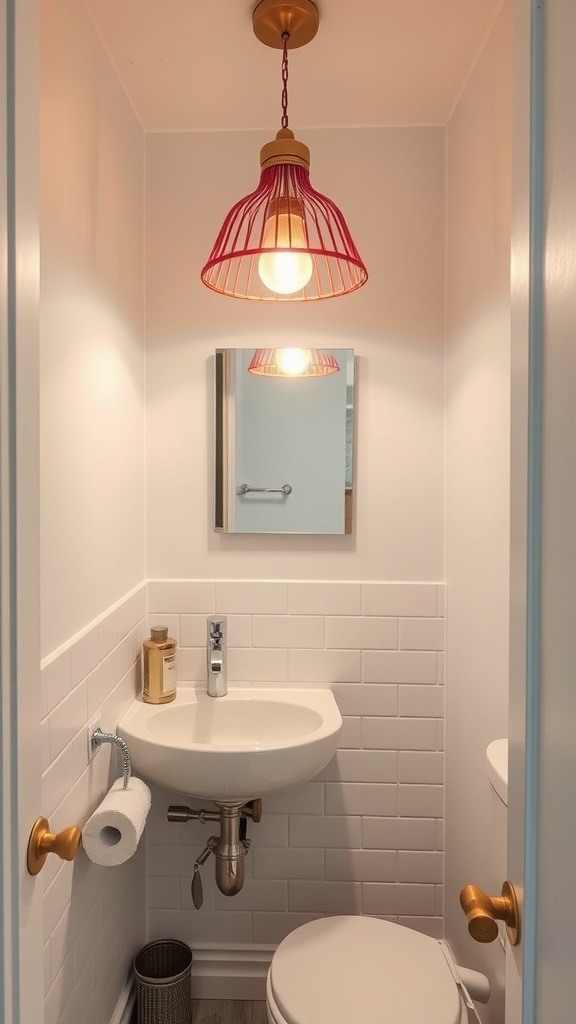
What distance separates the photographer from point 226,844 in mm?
1643

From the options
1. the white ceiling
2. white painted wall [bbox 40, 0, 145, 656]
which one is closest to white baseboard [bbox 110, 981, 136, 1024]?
white painted wall [bbox 40, 0, 145, 656]

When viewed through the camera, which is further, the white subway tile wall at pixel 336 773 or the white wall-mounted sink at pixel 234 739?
the white subway tile wall at pixel 336 773

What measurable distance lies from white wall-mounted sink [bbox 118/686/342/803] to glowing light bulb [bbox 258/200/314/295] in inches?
39.3

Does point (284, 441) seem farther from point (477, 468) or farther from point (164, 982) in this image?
point (164, 982)

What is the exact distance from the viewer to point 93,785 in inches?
52.2

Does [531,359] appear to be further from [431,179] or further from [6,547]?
[431,179]

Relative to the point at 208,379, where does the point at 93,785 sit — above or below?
below

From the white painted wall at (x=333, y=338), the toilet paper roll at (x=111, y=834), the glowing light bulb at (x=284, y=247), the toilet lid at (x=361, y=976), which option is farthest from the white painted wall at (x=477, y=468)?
the toilet paper roll at (x=111, y=834)

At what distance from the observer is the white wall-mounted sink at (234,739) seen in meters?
1.41

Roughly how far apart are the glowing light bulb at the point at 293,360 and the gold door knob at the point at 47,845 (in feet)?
4.32

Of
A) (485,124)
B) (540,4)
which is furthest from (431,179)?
(540,4)

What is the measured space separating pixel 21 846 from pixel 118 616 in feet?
2.86

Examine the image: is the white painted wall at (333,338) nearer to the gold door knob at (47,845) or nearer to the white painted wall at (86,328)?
the white painted wall at (86,328)

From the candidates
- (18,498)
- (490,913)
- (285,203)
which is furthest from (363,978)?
(285,203)
